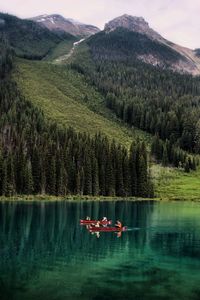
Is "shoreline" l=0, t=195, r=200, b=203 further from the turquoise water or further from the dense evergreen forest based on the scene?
the turquoise water

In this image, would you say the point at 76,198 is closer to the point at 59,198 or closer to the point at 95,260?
the point at 59,198

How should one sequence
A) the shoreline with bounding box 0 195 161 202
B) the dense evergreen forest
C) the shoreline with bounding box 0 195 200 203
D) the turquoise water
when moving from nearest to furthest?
1. the turquoise water
2. the shoreline with bounding box 0 195 161 202
3. the shoreline with bounding box 0 195 200 203
4. the dense evergreen forest

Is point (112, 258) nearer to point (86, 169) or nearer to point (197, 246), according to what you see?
point (197, 246)

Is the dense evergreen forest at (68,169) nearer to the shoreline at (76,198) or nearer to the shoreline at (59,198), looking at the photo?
the shoreline at (59,198)

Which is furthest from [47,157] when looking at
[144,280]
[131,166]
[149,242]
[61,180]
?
[144,280]

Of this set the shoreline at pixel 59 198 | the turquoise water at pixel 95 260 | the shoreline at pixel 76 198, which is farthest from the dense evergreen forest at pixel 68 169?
the turquoise water at pixel 95 260

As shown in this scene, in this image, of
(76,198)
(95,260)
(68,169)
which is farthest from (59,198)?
(95,260)

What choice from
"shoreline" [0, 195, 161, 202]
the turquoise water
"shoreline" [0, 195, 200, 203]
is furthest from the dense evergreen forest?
the turquoise water

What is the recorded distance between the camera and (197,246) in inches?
3046

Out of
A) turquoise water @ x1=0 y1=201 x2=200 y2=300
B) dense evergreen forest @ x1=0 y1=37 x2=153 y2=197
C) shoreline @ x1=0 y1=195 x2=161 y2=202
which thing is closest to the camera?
turquoise water @ x1=0 y1=201 x2=200 y2=300

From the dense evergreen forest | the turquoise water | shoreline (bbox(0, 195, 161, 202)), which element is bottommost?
the turquoise water

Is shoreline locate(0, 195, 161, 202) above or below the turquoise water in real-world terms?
above

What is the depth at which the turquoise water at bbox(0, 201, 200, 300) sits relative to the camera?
1777 inches

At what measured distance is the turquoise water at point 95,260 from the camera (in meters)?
45.1
